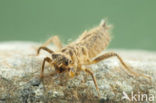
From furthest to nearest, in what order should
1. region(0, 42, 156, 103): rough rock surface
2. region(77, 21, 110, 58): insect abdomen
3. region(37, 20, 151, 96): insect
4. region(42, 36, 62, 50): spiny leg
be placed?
1. region(42, 36, 62, 50): spiny leg
2. region(77, 21, 110, 58): insect abdomen
3. region(37, 20, 151, 96): insect
4. region(0, 42, 156, 103): rough rock surface

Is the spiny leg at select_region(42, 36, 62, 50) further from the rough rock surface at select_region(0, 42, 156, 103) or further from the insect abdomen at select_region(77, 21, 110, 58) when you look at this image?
the rough rock surface at select_region(0, 42, 156, 103)

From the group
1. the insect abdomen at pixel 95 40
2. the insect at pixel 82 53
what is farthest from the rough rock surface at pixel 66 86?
the insect abdomen at pixel 95 40

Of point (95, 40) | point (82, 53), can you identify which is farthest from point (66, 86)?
point (95, 40)

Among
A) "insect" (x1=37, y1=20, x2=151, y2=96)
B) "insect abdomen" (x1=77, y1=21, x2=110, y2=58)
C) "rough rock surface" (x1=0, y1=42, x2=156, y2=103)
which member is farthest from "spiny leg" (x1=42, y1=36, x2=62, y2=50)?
"rough rock surface" (x1=0, y1=42, x2=156, y2=103)

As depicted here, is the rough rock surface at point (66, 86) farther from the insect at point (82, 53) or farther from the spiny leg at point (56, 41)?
the spiny leg at point (56, 41)

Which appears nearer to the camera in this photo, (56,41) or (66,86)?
(66,86)

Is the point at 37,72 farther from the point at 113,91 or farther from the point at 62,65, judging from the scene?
the point at 113,91

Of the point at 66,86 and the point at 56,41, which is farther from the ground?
the point at 56,41

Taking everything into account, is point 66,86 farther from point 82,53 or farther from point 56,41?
point 56,41
